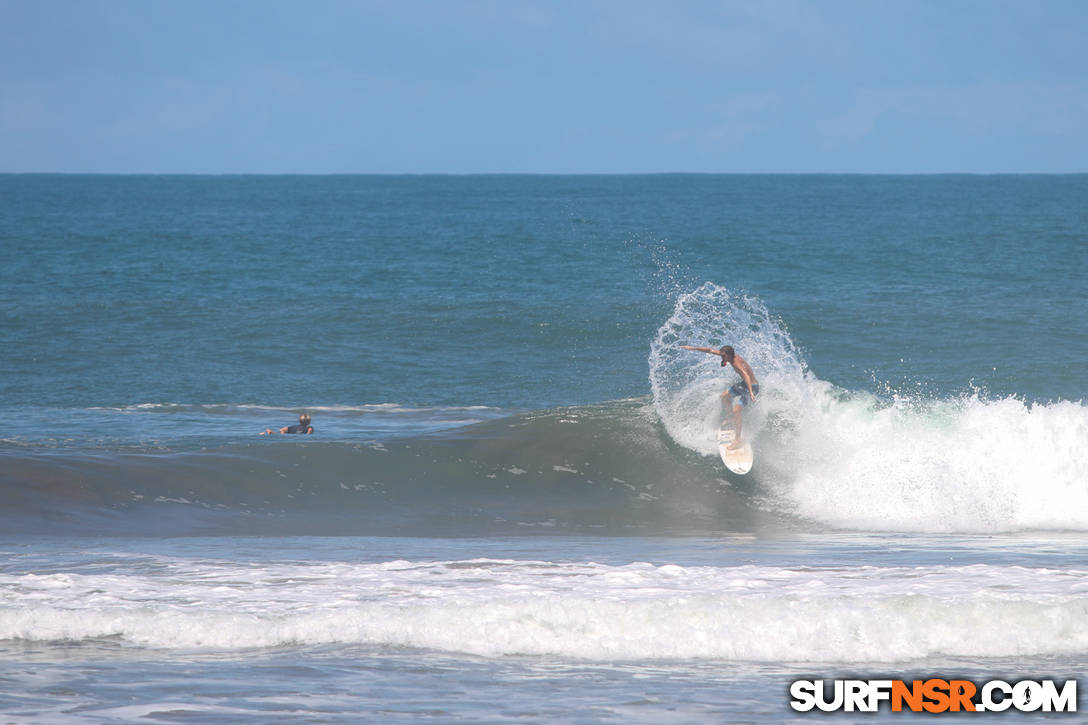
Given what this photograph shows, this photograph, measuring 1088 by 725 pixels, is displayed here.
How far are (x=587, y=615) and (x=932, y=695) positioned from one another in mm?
2414

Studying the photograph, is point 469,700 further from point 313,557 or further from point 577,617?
point 313,557

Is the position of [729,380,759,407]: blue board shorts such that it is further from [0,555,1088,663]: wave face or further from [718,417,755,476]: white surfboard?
[0,555,1088,663]: wave face

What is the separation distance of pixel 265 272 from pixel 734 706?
39946 millimetres

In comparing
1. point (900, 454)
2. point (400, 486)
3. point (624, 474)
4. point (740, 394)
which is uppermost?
point (740, 394)

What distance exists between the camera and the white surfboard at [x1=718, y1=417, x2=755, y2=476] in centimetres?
1490

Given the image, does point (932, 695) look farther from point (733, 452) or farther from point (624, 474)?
point (624, 474)

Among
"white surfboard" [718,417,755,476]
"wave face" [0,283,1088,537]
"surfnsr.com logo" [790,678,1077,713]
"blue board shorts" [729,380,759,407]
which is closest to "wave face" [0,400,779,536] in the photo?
"wave face" [0,283,1088,537]

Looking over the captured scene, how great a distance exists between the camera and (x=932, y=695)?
7137mm

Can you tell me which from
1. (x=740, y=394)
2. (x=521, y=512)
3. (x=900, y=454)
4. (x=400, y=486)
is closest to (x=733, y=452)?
(x=740, y=394)

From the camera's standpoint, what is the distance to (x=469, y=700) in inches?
274

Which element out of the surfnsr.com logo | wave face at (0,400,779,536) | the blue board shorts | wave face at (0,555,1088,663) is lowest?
the surfnsr.com logo

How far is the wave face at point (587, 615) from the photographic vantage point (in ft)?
26.3

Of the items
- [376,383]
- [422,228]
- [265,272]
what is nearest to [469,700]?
[376,383]

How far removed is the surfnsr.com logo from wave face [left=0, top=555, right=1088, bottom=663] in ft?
1.83
